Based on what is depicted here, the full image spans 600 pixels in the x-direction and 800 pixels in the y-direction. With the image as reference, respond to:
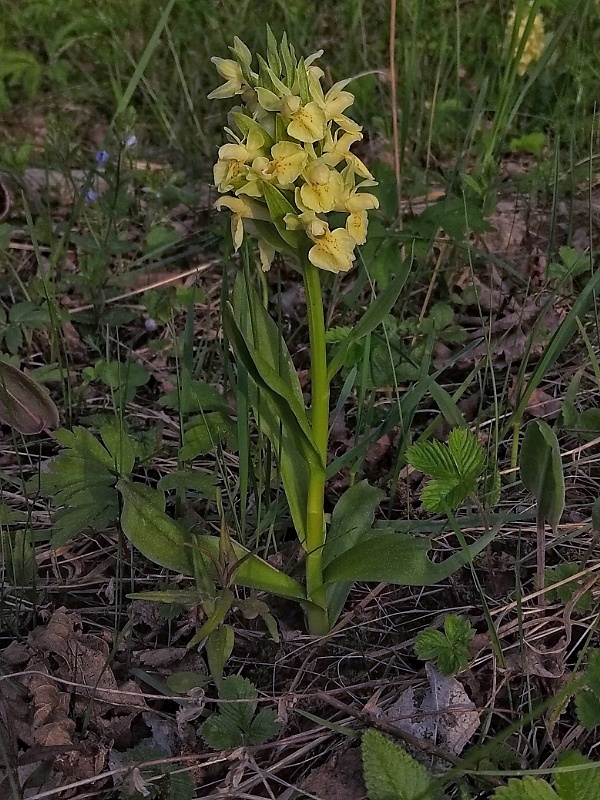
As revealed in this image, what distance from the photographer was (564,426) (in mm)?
1450

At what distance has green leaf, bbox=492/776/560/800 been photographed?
822mm

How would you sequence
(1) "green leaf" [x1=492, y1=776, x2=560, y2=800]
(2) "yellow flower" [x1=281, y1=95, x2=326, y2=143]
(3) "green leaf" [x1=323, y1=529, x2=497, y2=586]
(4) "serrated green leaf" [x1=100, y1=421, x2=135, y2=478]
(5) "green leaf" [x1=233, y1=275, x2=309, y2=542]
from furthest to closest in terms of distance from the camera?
(4) "serrated green leaf" [x1=100, y1=421, x2=135, y2=478]
(5) "green leaf" [x1=233, y1=275, x2=309, y2=542]
(3) "green leaf" [x1=323, y1=529, x2=497, y2=586]
(2) "yellow flower" [x1=281, y1=95, x2=326, y2=143]
(1) "green leaf" [x1=492, y1=776, x2=560, y2=800]

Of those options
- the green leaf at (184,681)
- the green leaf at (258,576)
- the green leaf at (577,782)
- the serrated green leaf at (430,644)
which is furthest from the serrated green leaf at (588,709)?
the green leaf at (184,681)

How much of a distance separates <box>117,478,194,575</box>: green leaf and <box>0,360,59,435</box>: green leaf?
0.37 meters

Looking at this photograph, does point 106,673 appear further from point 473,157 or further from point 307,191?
point 473,157

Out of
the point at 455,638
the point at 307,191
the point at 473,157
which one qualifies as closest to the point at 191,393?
the point at 307,191

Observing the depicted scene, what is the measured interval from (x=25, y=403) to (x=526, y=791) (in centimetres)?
109

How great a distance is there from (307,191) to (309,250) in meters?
0.09

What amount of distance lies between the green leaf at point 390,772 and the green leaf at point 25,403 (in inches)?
34.4

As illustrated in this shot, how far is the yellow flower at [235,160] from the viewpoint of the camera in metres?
0.97

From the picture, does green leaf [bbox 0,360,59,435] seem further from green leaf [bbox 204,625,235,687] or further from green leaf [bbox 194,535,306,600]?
green leaf [bbox 204,625,235,687]

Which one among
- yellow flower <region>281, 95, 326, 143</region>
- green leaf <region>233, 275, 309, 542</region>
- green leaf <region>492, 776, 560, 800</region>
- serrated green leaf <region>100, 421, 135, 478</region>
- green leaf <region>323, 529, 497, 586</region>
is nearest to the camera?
green leaf <region>492, 776, 560, 800</region>

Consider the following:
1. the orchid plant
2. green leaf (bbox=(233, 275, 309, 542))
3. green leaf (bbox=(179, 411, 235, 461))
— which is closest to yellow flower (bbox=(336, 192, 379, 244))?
the orchid plant

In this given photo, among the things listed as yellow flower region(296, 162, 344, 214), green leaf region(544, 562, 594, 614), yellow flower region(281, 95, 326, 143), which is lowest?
green leaf region(544, 562, 594, 614)
